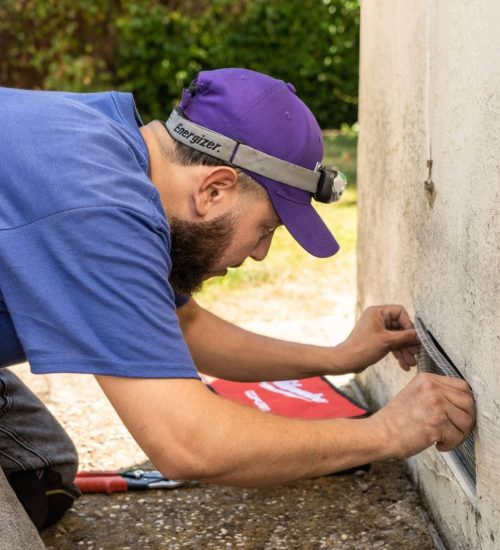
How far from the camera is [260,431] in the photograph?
201cm

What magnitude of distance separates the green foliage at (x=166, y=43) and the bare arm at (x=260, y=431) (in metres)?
9.00

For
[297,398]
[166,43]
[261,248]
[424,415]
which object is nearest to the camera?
[424,415]

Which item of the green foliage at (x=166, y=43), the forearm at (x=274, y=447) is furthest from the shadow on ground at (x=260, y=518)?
the green foliage at (x=166, y=43)

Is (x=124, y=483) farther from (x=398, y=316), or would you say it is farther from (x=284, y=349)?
(x=398, y=316)

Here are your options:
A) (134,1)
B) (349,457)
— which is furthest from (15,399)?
(134,1)

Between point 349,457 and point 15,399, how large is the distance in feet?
4.04

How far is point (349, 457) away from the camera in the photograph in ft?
6.88

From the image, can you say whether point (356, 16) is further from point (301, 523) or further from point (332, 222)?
point (301, 523)

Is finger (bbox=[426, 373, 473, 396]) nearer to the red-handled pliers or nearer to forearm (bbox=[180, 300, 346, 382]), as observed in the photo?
forearm (bbox=[180, 300, 346, 382])

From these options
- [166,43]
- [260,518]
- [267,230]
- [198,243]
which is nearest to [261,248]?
[267,230]

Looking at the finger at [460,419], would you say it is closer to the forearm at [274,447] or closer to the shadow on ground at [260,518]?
the forearm at [274,447]

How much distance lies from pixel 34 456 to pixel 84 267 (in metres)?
1.12

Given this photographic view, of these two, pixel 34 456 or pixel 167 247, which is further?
pixel 34 456

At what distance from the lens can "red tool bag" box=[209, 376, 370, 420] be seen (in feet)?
10.9
